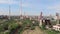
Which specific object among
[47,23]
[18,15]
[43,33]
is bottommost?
[43,33]

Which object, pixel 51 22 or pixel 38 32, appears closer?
pixel 38 32

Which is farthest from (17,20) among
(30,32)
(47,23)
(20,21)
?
(47,23)

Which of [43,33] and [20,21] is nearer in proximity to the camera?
[43,33]

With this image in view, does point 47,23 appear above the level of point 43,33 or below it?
above

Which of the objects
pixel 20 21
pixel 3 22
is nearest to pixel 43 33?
pixel 20 21

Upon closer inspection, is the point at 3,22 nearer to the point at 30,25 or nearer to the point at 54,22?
the point at 30,25

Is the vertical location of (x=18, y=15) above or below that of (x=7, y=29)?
above

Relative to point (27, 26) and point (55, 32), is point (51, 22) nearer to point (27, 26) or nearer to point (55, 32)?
point (55, 32)

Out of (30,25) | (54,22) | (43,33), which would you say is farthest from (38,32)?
(54,22)
